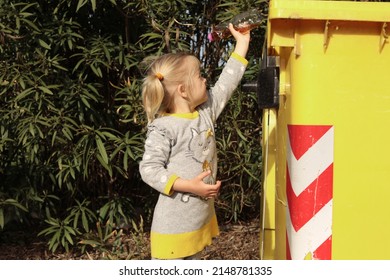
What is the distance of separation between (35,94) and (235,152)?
157cm

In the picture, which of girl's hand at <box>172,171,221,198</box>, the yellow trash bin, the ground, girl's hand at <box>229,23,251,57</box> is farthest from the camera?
the ground

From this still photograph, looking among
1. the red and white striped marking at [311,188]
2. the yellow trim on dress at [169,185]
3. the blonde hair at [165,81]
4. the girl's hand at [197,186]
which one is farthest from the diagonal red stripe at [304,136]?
the blonde hair at [165,81]

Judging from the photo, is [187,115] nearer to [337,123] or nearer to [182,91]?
[182,91]

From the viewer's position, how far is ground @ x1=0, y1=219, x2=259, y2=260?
14.4 ft

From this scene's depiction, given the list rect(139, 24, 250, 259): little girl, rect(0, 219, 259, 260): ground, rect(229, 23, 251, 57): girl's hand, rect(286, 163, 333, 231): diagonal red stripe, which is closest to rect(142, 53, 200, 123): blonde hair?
rect(139, 24, 250, 259): little girl

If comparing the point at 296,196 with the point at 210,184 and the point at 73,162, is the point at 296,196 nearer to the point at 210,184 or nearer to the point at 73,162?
the point at 210,184

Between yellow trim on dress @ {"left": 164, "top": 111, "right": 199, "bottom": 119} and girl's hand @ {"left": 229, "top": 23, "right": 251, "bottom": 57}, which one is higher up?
girl's hand @ {"left": 229, "top": 23, "right": 251, "bottom": 57}

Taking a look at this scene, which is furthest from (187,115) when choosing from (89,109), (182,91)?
(89,109)

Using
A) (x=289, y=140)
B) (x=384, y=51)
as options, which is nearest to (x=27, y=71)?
(x=289, y=140)

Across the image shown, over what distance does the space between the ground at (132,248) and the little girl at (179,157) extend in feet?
5.64

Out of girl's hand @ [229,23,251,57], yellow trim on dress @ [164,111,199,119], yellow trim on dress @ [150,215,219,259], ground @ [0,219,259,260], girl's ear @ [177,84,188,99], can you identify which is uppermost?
girl's hand @ [229,23,251,57]

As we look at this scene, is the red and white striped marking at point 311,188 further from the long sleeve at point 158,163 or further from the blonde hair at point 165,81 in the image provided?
the blonde hair at point 165,81

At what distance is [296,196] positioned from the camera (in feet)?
6.91

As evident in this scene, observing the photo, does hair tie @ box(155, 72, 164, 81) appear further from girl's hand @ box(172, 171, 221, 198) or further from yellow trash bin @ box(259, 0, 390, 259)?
yellow trash bin @ box(259, 0, 390, 259)
